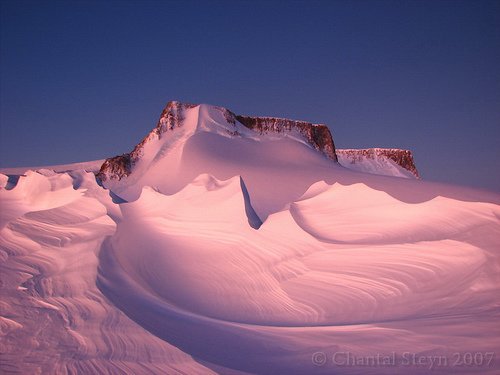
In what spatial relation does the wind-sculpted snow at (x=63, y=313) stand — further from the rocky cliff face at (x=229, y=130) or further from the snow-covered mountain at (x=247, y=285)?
the rocky cliff face at (x=229, y=130)

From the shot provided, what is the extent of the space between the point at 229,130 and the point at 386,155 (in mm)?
17274

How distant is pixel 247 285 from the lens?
361 centimetres

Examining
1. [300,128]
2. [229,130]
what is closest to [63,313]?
[229,130]

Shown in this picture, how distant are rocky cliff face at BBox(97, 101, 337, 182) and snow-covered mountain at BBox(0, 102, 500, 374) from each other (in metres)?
7.95

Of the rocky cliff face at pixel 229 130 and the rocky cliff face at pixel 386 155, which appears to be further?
the rocky cliff face at pixel 386 155

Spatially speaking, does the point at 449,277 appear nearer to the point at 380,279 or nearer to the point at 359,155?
the point at 380,279

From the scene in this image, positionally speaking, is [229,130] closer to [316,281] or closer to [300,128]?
[300,128]

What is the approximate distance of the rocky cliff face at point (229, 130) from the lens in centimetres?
1448

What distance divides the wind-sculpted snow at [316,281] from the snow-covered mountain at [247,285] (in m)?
0.01

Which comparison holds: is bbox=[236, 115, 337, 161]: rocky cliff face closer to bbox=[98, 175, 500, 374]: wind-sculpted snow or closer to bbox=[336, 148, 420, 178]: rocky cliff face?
bbox=[336, 148, 420, 178]: rocky cliff face

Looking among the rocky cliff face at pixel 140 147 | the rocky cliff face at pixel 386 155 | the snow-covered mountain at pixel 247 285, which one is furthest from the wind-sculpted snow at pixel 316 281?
the rocky cliff face at pixel 386 155

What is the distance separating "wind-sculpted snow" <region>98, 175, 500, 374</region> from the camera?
2.34 m

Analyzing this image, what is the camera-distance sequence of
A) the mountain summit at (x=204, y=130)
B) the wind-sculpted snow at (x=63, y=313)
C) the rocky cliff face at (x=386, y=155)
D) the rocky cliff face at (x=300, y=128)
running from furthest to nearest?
the rocky cliff face at (x=386, y=155) < the rocky cliff face at (x=300, y=128) < the mountain summit at (x=204, y=130) < the wind-sculpted snow at (x=63, y=313)

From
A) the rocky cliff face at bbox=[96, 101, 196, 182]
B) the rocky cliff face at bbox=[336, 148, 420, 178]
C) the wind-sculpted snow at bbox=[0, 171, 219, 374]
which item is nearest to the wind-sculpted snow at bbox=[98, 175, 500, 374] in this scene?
the wind-sculpted snow at bbox=[0, 171, 219, 374]
